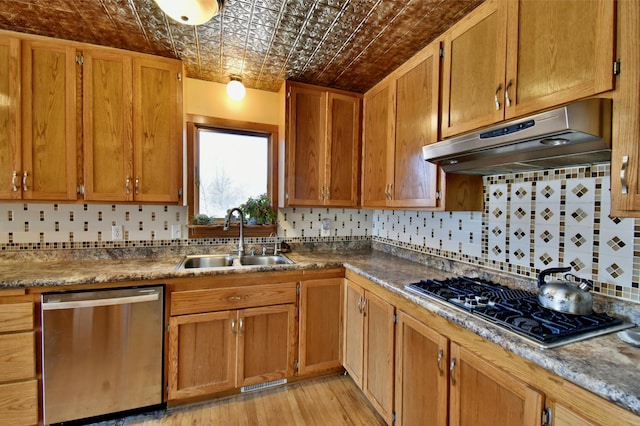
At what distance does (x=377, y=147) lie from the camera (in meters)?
2.24

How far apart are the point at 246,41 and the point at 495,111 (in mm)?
1568

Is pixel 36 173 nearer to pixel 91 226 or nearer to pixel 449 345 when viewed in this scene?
pixel 91 226

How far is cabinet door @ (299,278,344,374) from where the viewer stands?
2074mm

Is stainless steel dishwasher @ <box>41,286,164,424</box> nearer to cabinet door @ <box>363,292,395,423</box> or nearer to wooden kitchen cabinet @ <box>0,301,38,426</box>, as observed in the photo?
wooden kitchen cabinet @ <box>0,301,38,426</box>

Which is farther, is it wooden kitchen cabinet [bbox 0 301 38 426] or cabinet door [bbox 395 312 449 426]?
wooden kitchen cabinet [bbox 0 301 38 426]

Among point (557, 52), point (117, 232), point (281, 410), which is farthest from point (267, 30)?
point (281, 410)

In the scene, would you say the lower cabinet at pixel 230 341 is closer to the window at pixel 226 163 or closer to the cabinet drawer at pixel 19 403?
the cabinet drawer at pixel 19 403

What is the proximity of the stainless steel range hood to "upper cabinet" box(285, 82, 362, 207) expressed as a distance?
3.26 ft

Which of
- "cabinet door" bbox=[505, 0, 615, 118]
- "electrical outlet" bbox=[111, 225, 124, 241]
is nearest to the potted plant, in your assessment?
"electrical outlet" bbox=[111, 225, 124, 241]

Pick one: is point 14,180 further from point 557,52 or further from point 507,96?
point 557,52

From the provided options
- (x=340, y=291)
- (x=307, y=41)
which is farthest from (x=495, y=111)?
(x=340, y=291)

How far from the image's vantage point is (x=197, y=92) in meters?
2.39

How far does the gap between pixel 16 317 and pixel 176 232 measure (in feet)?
3.29

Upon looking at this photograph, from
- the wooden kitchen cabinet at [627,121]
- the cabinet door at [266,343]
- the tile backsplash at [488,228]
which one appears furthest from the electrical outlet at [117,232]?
the wooden kitchen cabinet at [627,121]
